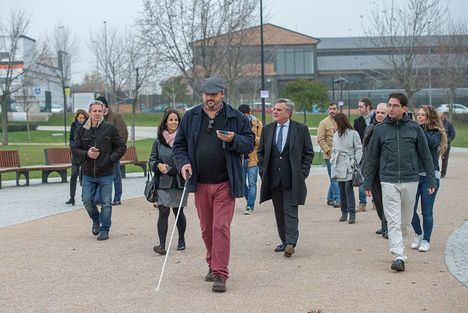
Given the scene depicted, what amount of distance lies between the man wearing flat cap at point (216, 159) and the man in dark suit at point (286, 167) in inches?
65.2

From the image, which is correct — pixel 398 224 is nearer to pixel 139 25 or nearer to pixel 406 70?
pixel 139 25

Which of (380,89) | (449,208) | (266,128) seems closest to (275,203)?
(266,128)

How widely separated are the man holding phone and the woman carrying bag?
3474 mm

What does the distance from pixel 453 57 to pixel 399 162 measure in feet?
141

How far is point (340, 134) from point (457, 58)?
3940 cm

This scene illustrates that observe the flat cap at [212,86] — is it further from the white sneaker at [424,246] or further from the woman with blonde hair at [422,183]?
the white sneaker at [424,246]

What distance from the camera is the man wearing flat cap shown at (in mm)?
7312

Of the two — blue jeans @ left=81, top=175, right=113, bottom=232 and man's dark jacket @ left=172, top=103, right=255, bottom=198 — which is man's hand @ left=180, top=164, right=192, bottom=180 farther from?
blue jeans @ left=81, top=175, right=113, bottom=232

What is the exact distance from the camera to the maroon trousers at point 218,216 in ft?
24.0

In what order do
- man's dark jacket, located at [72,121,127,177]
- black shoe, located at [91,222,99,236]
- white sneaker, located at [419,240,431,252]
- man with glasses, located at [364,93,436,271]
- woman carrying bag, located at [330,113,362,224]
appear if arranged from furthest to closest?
woman carrying bag, located at [330,113,362,224] → black shoe, located at [91,222,99,236] → man's dark jacket, located at [72,121,127,177] → white sneaker, located at [419,240,431,252] → man with glasses, located at [364,93,436,271]

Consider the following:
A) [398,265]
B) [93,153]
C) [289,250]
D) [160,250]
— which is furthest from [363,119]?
[398,265]

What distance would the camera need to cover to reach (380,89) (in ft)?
249

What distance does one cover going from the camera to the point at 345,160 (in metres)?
11.8

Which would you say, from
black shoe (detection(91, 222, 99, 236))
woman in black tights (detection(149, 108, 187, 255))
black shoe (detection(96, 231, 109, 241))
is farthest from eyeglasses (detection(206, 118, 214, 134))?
black shoe (detection(91, 222, 99, 236))
